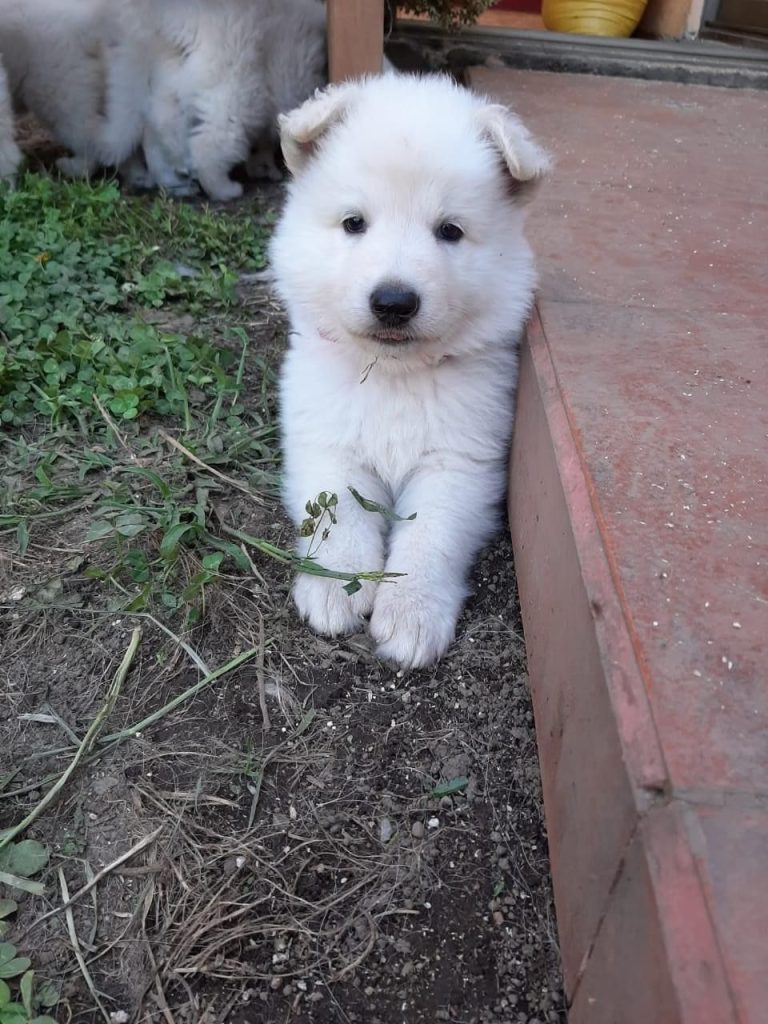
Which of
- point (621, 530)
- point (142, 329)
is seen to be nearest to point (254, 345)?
point (142, 329)

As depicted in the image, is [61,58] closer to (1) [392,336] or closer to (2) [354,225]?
(2) [354,225]

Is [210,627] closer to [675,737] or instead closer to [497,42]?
[675,737]

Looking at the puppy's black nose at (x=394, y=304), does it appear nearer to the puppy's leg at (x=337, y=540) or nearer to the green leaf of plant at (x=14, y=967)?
the puppy's leg at (x=337, y=540)

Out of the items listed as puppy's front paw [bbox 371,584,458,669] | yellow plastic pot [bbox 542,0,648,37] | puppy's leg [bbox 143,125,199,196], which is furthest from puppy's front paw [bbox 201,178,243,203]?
puppy's front paw [bbox 371,584,458,669]

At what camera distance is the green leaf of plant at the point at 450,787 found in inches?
70.2

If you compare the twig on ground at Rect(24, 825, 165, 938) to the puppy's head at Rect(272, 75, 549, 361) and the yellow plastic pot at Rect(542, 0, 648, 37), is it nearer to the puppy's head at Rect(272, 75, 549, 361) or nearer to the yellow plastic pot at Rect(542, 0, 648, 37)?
the puppy's head at Rect(272, 75, 549, 361)

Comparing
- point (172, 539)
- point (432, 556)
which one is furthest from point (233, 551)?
point (432, 556)

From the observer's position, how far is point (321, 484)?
2.41 metres

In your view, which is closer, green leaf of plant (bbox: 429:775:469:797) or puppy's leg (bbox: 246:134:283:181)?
green leaf of plant (bbox: 429:775:469:797)

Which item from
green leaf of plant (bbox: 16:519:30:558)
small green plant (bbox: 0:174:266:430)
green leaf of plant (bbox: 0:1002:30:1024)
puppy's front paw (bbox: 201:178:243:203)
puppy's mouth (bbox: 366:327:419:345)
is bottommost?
puppy's front paw (bbox: 201:178:243:203)

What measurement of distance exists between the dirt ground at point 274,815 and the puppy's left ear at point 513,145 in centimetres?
115

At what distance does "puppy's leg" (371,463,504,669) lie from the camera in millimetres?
2068

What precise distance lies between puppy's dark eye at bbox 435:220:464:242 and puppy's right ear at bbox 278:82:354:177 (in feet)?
1.44

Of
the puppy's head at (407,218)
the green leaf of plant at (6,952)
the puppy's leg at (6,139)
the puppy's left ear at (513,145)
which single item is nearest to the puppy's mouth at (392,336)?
the puppy's head at (407,218)
